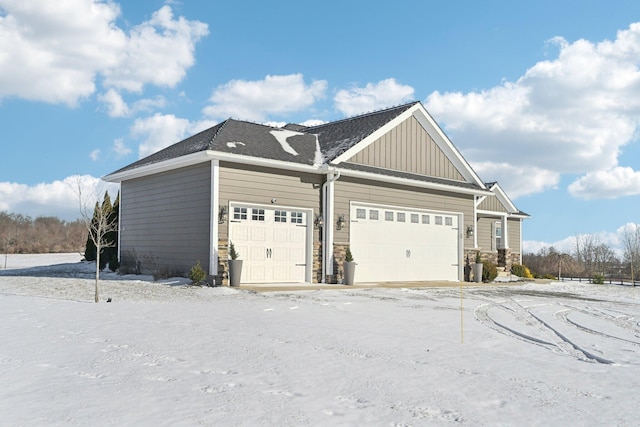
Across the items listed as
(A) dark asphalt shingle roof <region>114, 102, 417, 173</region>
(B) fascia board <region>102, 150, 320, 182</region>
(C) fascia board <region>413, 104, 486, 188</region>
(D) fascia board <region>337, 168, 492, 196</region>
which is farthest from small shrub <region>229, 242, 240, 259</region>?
(C) fascia board <region>413, 104, 486, 188</region>

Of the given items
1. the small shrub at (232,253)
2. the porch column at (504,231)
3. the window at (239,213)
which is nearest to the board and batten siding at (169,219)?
the small shrub at (232,253)

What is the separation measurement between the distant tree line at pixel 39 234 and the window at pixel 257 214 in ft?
91.1

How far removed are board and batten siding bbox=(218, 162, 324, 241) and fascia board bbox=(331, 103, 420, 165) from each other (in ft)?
2.89

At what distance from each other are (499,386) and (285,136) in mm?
13590

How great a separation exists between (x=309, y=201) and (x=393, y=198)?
3247 mm

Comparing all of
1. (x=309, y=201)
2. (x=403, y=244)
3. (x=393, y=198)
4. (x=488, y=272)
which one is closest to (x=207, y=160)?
(x=309, y=201)

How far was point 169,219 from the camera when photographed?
1625cm

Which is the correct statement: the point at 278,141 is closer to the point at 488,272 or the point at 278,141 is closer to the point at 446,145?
the point at 446,145

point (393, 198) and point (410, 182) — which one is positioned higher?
point (410, 182)

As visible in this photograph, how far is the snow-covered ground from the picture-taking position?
4.41 metres

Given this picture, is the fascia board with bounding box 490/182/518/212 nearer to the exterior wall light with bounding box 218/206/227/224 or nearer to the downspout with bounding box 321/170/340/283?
the downspout with bounding box 321/170/340/283

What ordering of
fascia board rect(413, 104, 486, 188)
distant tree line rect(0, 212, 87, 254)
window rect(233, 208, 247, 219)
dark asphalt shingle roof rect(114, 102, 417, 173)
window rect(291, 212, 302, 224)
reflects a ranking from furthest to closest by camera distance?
distant tree line rect(0, 212, 87, 254) → fascia board rect(413, 104, 486, 188) → window rect(291, 212, 302, 224) → dark asphalt shingle roof rect(114, 102, 417, 173) → window rect(233, 208, 247, 219)

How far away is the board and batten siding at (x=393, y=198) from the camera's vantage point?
55.0 ft

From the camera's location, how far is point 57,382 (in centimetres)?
513
